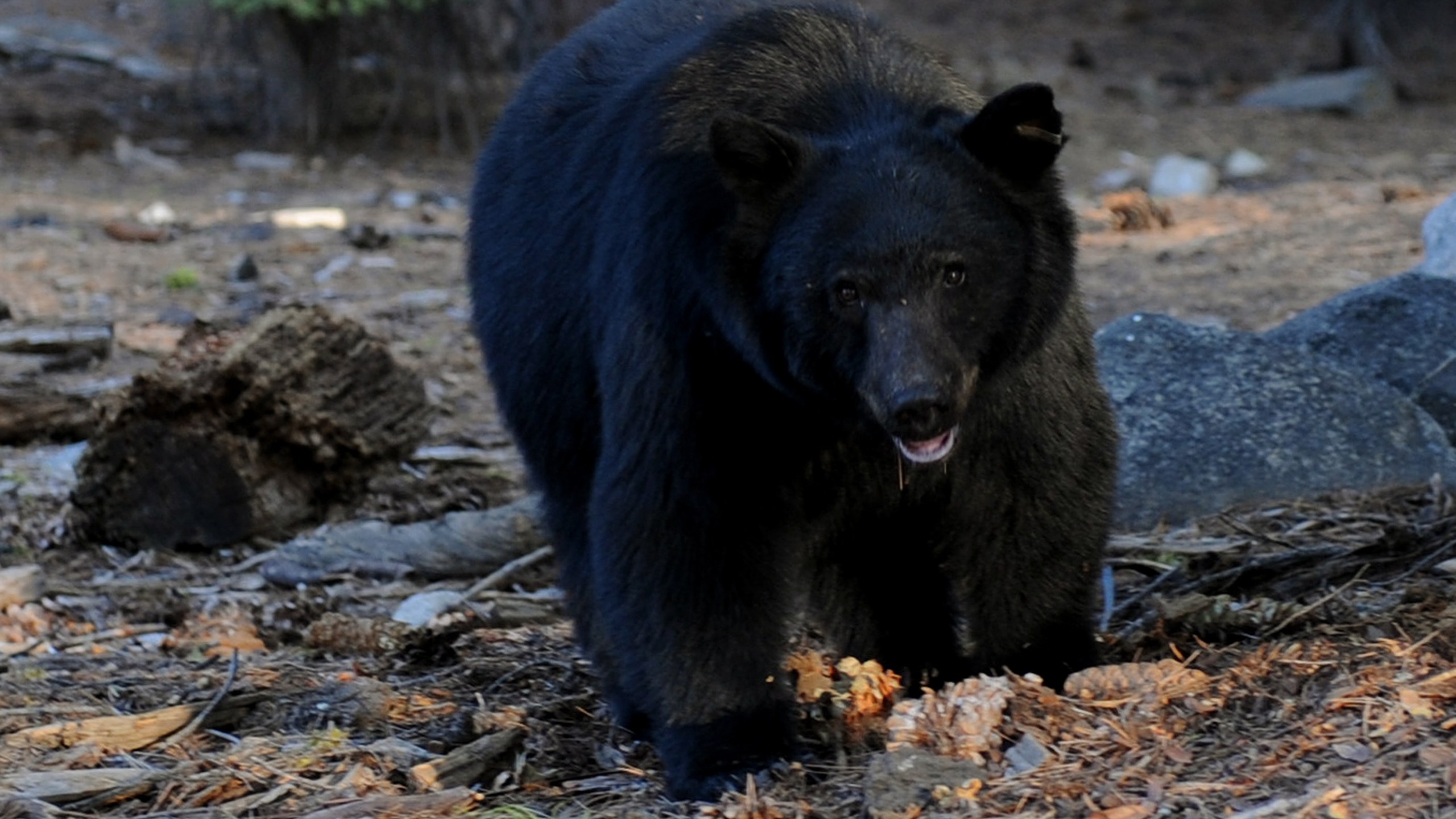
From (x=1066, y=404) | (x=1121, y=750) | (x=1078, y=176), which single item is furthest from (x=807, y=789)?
(x=1078, y=176)

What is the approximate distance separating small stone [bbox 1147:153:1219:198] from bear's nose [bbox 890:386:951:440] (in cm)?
962

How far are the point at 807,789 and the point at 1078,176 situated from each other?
10.6 m

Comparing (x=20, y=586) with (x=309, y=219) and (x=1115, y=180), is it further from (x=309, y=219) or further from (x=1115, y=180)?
(x=1115, y=180)

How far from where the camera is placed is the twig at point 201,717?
4520 millimetres

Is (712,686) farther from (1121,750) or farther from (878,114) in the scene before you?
(878,114)

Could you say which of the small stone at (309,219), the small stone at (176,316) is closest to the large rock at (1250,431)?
the small stone at (176,316)

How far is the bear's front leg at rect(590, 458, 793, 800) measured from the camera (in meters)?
4.13

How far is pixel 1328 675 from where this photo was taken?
13.0ft

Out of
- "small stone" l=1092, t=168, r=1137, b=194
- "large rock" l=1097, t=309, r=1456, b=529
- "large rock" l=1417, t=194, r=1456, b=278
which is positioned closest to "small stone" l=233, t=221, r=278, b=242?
"small stone" l=1092, t=168, r=1137, b=194

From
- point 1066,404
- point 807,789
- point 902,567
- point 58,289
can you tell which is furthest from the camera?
point 58,289

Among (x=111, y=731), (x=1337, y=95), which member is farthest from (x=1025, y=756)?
(x=1337, y=95)

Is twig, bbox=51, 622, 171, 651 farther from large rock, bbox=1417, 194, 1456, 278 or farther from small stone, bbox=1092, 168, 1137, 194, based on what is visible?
small stone, bbox=1092, 168, 1137, 194

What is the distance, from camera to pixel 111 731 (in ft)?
14.7

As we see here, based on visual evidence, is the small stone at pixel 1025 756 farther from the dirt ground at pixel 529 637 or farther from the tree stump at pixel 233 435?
the tree stump at pixel 233 435
